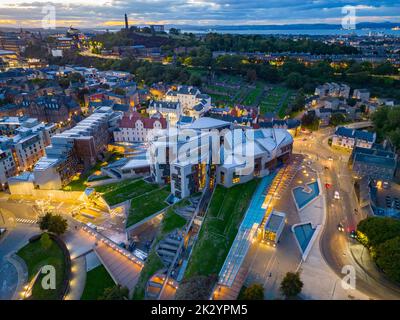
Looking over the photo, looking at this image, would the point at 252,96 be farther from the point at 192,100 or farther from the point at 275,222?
the point at 275,222

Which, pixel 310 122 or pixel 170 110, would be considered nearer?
pixel 310 122

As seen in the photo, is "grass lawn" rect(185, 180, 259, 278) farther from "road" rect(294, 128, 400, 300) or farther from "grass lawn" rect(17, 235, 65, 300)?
"grass lawn" rect(17, 235, 65, 300)

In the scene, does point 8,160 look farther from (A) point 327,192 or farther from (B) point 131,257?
(A) point 327,192

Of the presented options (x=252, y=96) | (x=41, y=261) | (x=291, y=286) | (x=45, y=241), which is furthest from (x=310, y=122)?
(x=41, y=261)

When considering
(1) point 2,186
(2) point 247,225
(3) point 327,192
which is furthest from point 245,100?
(1) point 2,186

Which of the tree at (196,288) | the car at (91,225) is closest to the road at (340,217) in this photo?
the tree at (196,288)

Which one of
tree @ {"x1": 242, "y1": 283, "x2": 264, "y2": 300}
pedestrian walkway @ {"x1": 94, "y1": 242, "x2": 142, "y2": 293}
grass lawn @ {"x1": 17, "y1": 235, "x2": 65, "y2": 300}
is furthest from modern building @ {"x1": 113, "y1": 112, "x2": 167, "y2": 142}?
tree @ {"x1": 242, "y1": 283, "x2": 264, "y2": 300}
